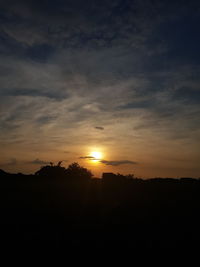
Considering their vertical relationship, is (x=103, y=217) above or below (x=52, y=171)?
below

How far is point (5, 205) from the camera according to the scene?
599 inches

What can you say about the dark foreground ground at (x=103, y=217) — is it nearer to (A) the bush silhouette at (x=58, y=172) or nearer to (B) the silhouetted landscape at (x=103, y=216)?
(B) the silhouetted landscape at (x=103, y=216)

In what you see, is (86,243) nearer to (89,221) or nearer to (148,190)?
(89,221)

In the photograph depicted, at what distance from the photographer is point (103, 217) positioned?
42.9ft

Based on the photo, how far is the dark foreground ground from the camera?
10211 mm

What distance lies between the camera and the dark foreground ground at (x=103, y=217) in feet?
33.5

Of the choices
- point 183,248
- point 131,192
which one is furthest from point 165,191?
point 183,248

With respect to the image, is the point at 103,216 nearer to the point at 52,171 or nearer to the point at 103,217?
the point at 103,217

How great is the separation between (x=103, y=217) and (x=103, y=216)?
0.44ft

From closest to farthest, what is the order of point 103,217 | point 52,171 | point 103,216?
point 103,217
point 103,216
point 52,171

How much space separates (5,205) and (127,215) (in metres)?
7.25

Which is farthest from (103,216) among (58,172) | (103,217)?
(58,172)

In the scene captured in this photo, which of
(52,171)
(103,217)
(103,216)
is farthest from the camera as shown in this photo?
(52,171)

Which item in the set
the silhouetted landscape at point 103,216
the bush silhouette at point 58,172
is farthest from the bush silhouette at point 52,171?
the silhouetted landscape at point 103,216
